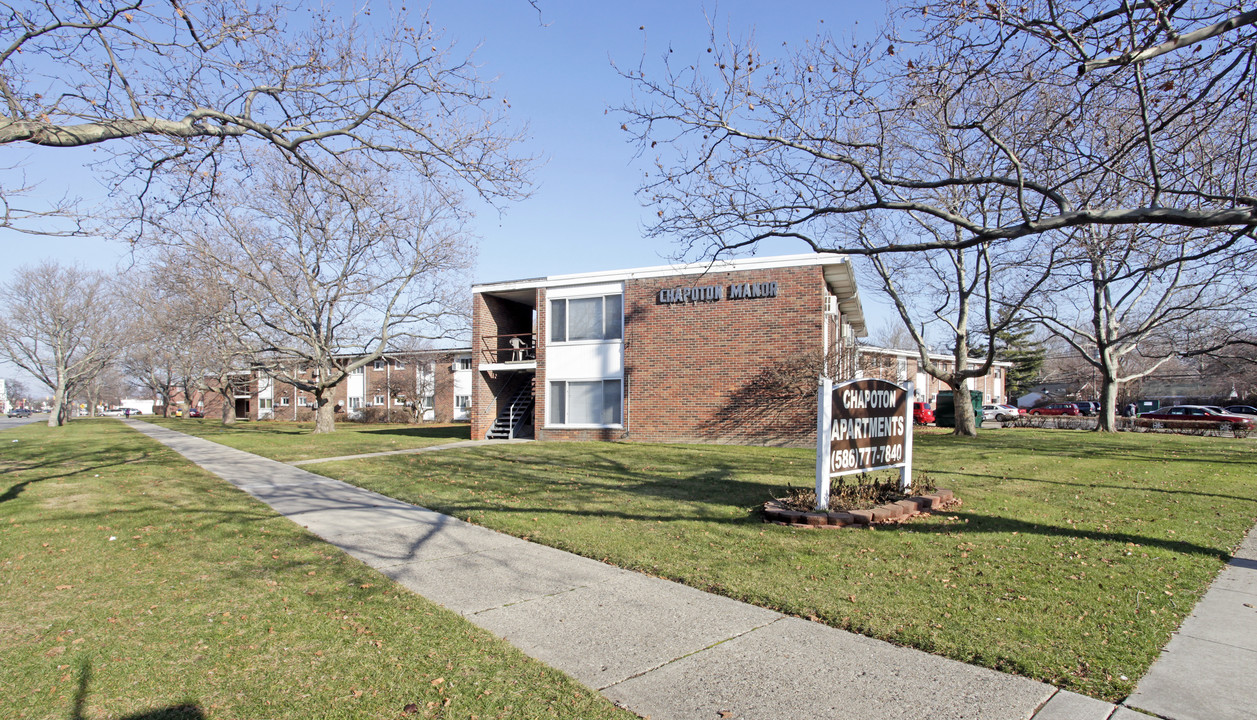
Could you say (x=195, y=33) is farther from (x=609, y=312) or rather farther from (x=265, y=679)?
(x=609, y=312)

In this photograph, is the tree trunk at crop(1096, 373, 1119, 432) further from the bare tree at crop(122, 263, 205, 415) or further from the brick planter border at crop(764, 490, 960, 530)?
the bare tree at crop(122, 263, 205, 415)

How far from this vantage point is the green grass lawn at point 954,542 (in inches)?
182

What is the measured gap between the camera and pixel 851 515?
26.1 feet

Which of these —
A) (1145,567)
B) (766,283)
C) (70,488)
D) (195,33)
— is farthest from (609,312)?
(1145,567)

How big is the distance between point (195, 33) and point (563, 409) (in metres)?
17.1

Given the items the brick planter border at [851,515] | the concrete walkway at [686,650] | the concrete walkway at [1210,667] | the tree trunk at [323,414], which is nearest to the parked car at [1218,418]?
the brick planter border at [851,515]

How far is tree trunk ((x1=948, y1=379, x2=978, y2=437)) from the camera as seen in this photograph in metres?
25.2

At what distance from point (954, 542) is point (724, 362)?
1360 centimetres

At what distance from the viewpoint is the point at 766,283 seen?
2008 centimetres

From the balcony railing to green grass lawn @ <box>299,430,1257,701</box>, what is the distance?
982cm

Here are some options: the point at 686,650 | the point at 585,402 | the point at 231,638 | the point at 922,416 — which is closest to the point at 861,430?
the point at 686,650

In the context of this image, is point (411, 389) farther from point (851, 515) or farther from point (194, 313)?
point (851, 515)

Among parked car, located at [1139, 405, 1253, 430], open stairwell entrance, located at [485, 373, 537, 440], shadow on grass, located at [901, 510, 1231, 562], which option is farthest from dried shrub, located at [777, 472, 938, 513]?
parked car, located at [1139, 405, 1253, 430]

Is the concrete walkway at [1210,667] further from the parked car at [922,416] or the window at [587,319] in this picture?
the parked car at [922,416]
